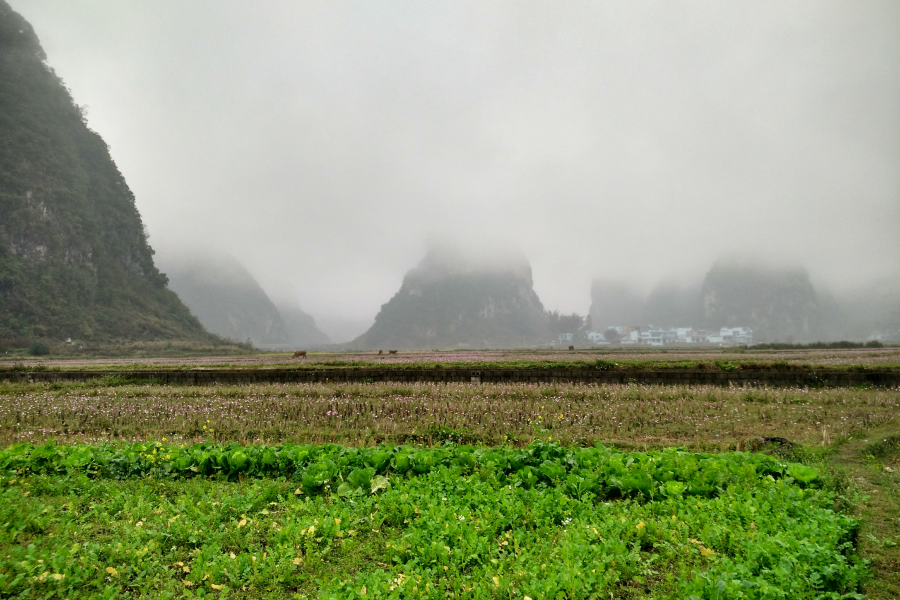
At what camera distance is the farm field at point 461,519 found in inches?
174

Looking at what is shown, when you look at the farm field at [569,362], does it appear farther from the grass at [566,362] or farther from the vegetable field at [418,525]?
the vegetable field at [418,525]

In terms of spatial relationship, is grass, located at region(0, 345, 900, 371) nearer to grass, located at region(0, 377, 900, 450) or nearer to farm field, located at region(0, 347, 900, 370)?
farm field, located at region(0, 347, 900, 370)

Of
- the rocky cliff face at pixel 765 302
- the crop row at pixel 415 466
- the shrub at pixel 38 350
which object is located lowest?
the shrub at pixel 38 350

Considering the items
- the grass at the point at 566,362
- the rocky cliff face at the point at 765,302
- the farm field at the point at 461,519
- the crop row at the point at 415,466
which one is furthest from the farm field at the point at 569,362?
the rocky cliff face at the point at 765,302

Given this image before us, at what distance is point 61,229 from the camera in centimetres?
7831

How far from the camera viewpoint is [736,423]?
12734 mm

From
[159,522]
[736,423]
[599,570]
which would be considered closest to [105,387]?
[159,522]

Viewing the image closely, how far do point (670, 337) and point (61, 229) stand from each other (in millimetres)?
180382

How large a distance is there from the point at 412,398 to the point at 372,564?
1113 cm

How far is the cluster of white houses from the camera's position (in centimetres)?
14400

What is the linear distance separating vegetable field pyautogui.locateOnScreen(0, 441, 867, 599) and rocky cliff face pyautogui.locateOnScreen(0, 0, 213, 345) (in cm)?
7279

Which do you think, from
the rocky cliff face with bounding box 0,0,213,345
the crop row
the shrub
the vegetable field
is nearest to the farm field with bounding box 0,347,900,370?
the shrub

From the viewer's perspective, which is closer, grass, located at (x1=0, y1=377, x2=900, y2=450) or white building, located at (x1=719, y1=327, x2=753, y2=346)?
grass, located at (x1=0, y1=377, x2=900, y2=450)

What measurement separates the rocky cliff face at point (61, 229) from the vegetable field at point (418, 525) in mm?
72793
